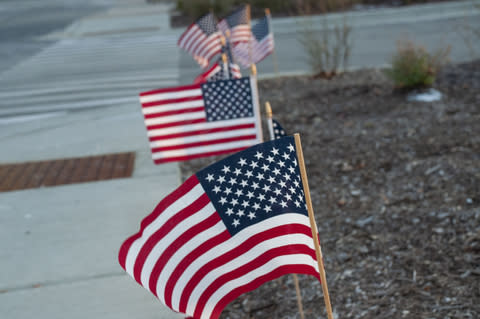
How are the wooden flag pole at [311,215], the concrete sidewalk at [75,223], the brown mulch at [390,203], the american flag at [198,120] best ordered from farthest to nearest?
1. the american flag at [198,120]
2. the concrete sidewalk at [75,223]
3. the brown mulch at [390,203]
4. the wooden flag pole at [311,215]

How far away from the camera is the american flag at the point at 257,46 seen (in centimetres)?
898

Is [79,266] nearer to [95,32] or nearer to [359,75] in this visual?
[359,75]

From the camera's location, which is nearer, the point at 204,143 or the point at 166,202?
the point at 166,202

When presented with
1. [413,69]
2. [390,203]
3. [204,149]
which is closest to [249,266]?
[204,149]

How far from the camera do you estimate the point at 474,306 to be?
3709mm

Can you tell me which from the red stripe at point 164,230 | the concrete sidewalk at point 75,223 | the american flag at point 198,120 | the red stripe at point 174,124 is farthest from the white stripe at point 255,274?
the red stripe at point 174,124

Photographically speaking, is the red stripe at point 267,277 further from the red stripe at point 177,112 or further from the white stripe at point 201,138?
the red stripe at point 177,112

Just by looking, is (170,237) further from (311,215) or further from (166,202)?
(311,215)

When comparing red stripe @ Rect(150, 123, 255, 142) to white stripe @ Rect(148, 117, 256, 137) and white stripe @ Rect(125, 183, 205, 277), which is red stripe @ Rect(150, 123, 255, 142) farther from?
white stripe @ Rect(125, 183, 205, 277)

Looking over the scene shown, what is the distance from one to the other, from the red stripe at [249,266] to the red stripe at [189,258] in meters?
0.17

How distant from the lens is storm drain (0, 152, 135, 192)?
6.80 metres

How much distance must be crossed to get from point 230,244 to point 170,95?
8.51 feet

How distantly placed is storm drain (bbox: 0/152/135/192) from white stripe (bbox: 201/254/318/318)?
4113 millimetres

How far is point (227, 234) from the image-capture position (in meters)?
2.88
